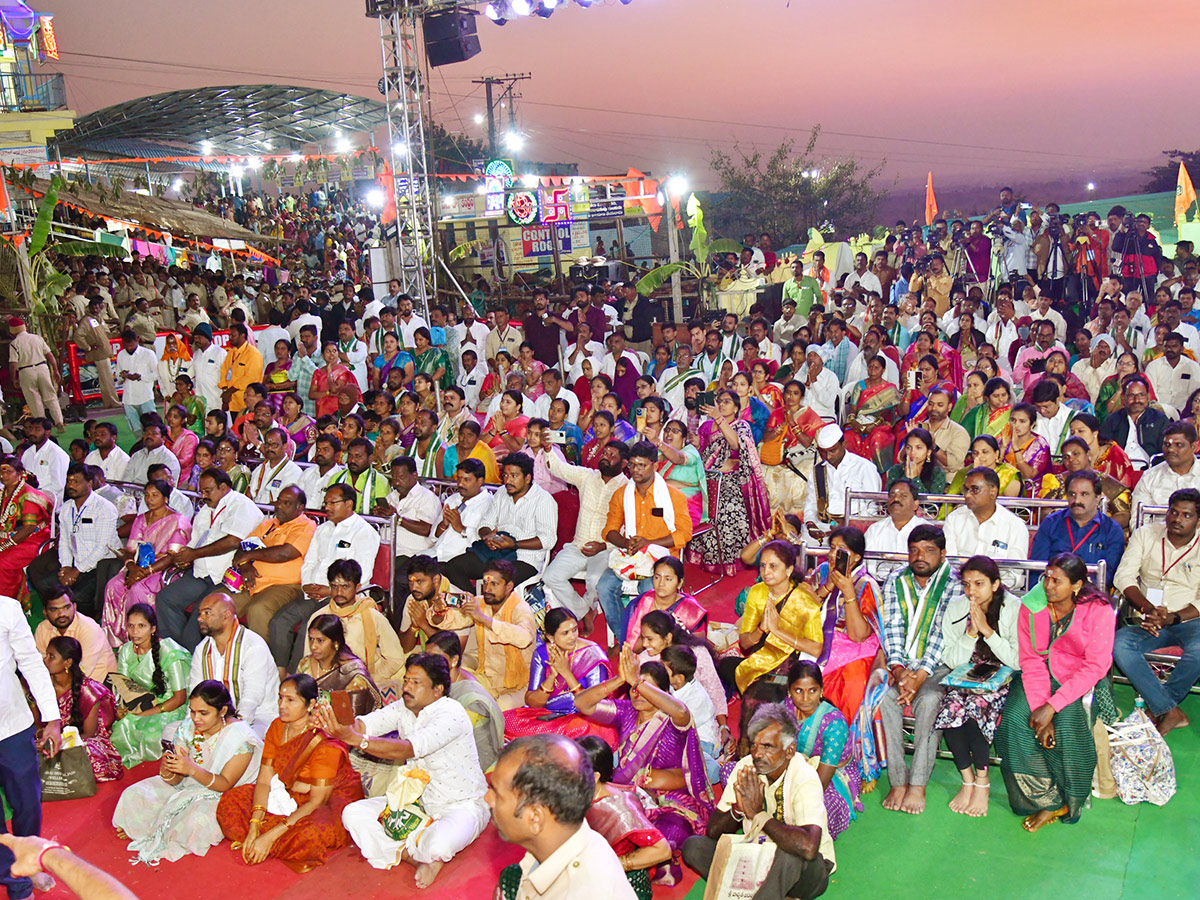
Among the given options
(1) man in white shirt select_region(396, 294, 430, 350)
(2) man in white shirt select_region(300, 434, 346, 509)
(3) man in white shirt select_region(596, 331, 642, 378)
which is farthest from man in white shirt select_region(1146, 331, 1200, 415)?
(1) man in white shirt select_region(396, 294, 430, 350)

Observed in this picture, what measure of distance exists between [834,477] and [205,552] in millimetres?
4018

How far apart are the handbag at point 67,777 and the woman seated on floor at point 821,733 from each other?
141 inches

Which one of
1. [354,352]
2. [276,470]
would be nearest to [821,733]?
[276,470]

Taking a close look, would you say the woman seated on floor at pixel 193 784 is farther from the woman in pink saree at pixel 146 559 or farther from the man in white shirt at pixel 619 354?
the man in white shirt at pixel 619 354

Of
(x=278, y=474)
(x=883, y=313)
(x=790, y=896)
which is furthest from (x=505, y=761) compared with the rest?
(x=883, y=313)

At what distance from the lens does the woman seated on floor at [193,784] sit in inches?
190

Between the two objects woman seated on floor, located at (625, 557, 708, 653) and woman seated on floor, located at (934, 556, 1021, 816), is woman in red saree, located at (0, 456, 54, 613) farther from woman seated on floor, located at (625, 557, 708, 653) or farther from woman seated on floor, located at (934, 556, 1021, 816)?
woman seated on floor, located at (934, 556, 1021, 816)

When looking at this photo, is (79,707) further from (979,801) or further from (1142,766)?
(1142,766)

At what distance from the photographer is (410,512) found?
701cm

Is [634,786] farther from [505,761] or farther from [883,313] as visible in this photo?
[883,313]

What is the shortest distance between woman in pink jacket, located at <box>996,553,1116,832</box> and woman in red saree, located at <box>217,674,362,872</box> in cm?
299

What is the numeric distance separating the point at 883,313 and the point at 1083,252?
11.3 ft

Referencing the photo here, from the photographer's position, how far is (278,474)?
7.78 meters

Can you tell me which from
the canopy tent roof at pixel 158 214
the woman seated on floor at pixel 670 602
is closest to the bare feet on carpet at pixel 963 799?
the woman seated on floor at pixel 670 602
